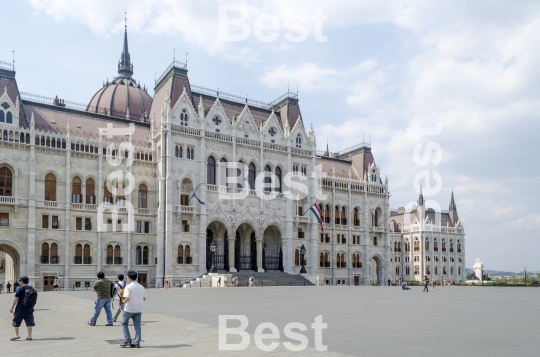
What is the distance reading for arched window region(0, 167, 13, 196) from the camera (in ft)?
158

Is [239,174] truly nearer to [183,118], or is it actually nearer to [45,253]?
[183,118]

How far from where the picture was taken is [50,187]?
5069 centimetres

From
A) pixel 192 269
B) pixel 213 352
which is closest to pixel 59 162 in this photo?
pixel 192 269

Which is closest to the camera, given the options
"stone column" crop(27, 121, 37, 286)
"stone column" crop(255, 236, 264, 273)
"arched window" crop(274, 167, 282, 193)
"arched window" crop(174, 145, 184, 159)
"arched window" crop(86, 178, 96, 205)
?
"stone column" crop(27, 121, 37, 286)

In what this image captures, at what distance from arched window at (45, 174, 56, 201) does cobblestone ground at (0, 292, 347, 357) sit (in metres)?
32.4

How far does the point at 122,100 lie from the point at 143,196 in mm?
21835

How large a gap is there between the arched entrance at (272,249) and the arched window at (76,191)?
23205mm

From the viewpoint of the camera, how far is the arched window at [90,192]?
2083 inches

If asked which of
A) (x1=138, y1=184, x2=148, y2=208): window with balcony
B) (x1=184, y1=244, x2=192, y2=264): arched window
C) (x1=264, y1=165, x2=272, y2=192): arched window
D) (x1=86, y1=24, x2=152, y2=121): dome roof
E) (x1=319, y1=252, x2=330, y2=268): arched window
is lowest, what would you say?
(x1=319, y1=252, x2=330, y2=268): arched window

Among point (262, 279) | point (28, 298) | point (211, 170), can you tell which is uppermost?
point (211, 170)

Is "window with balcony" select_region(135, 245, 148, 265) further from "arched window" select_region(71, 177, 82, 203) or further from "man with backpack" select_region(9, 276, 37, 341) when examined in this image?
"man with backpack" select_region(9, 276, 37, 341)

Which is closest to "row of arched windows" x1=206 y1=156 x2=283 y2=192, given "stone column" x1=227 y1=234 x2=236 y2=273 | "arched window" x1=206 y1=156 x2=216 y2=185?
"arched window" x1=206 y1=156 x2=216 y2=185

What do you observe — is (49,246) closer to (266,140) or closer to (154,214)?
(154,214)

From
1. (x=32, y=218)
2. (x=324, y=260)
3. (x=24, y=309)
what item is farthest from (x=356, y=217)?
(x=24, y=309)
